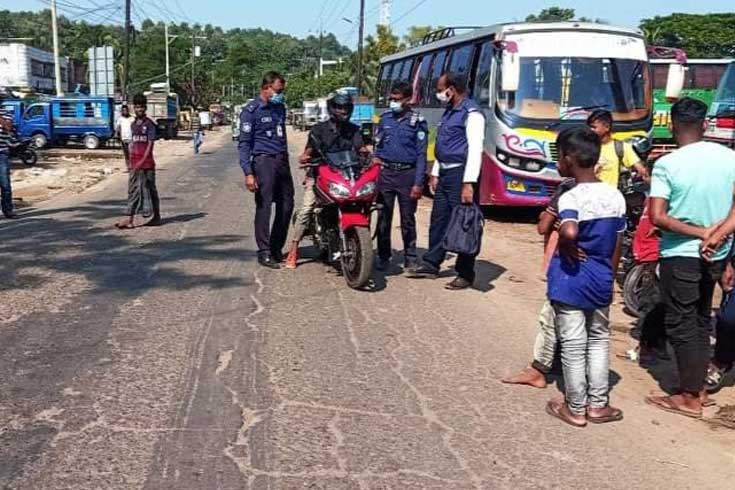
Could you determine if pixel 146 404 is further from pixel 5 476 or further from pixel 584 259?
pixel 584 259

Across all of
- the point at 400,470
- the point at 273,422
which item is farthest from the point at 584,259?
the point at 273,422

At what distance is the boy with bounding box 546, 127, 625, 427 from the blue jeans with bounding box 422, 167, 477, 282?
2986mm

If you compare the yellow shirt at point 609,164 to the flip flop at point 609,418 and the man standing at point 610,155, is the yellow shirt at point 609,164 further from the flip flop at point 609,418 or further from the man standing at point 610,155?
the flip flop at point 609,418

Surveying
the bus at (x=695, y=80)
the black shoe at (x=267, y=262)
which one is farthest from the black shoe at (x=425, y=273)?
the bus at (x=695, y=80)

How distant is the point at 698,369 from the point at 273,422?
2.45 m

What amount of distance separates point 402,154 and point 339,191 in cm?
95

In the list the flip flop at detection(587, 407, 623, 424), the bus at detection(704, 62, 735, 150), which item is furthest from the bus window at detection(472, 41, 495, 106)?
the flip flop at detection(587, 407, 623, 424)

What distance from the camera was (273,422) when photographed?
4.28 m

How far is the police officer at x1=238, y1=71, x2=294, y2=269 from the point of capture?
26.3ft

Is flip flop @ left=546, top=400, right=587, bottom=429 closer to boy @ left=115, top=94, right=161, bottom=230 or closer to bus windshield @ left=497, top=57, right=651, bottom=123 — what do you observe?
boy @ left=115, top=94, right=161, bottom=230

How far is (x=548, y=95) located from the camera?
12078mm

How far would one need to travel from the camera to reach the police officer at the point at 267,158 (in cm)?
802

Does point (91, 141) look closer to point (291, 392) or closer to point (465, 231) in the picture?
point (465, 231)

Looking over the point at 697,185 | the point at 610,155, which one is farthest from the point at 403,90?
the point at 697,185
